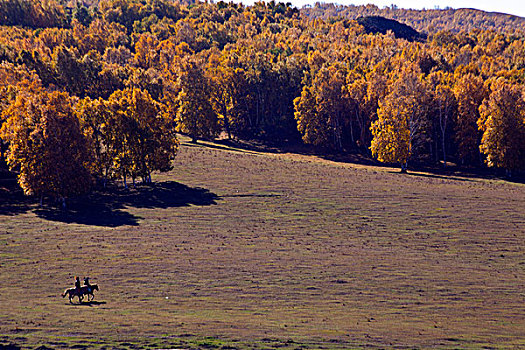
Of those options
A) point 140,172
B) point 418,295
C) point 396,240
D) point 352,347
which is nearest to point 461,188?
point 396,240

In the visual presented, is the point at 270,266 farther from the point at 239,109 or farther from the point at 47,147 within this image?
the point at 239,109

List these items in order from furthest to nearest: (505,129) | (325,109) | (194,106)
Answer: (325,109) → (194,106) → (505,129)

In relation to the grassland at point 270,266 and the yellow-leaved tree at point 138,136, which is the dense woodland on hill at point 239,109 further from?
the grassland at point 270,266

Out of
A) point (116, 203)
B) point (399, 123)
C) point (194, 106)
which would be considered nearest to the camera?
point (116, 203)

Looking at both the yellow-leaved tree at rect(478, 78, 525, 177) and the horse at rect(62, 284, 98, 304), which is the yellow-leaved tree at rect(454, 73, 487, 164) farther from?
the horse at rect(62, 284, 98, 304)

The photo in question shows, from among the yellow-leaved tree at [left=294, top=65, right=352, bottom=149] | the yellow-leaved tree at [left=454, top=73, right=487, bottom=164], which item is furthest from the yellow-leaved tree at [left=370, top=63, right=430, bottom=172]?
the yellow-leaved tree at [left=294, top=65, right=352, bottom=149]

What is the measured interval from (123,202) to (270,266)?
34318mm

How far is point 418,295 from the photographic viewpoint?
35.7 metres

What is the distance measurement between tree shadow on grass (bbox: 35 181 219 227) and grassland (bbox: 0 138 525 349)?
12.1 inches

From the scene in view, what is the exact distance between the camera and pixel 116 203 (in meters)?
67.7

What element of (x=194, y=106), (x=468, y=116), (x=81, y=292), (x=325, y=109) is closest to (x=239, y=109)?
(x=194, y=106)

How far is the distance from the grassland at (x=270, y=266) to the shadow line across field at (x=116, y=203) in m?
0.30

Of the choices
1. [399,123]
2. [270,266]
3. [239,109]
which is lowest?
[270,266]

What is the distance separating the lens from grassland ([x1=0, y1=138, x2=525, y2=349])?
91.1ft
